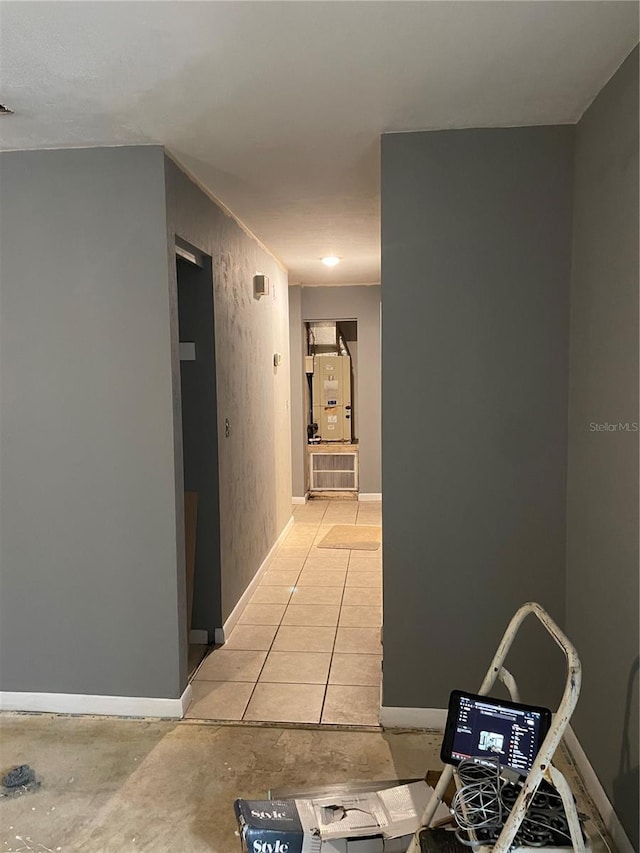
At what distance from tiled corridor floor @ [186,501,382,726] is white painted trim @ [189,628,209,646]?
124 mm

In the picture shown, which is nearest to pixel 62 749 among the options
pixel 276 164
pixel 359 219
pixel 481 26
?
pixel 276 164

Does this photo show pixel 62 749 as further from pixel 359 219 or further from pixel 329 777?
pixel 359 219

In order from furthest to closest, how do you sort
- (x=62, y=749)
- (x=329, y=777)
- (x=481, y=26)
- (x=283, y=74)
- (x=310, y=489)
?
(x=310, y=489), (x=62, y=749), (x=329, y=777), (x=283, y=74), (x=481, y=26)

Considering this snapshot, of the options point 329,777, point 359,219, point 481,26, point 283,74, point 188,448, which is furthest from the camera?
point 359,219

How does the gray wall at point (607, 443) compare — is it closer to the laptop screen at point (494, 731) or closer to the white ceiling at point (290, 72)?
the white ceiling at point (290, 72)

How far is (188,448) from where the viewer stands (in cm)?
373

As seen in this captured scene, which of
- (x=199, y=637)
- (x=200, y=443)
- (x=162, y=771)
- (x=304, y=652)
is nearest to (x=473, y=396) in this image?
(x=200, y=443)

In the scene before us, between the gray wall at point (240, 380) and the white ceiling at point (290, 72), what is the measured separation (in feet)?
1.11

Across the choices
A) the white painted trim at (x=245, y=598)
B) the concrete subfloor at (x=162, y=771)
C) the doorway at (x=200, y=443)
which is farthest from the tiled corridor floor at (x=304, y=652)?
the doorway at (x=200, y=443)

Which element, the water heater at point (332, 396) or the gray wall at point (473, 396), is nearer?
the gray wall at point (473, 396)

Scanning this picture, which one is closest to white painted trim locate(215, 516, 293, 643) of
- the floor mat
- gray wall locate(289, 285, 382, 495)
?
the floor mat

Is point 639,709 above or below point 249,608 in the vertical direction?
above

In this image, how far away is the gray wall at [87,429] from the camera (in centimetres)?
289

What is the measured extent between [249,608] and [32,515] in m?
1.74
